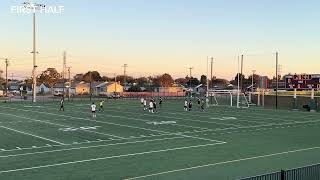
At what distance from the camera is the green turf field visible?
647 inches

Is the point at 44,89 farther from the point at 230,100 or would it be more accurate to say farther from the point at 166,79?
the point at 230,100

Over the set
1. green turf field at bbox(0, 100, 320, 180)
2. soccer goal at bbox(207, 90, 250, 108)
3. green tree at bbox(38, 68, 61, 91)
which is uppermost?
green tree at bbox(38, 68, 61, 91)

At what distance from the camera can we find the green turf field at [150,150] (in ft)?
53.9

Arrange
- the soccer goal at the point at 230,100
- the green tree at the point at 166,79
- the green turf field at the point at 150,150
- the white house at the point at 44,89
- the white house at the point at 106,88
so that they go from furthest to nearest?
the green tree at the point at 166,79 → the white house at the point at 44,89 → the white house at the point at 106,88 → the soccer goal at the point at 230,100 → the green turf field at the point at 150,150

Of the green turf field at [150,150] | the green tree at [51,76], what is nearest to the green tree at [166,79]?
the green tree at [51,76]

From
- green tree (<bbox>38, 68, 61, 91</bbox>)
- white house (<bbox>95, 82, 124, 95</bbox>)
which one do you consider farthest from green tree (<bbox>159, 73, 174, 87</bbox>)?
green tree (<bbox>38, 68, 61, 91</bbox>)

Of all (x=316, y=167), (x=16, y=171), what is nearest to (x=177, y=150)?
(x=16, y=171)

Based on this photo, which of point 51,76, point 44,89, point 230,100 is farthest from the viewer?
point 44,89

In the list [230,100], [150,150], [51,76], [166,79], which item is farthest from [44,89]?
[150,150]

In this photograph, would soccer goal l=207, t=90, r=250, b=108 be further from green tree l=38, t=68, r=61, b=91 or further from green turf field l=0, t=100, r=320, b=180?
green tree l=38, t=68, r=61, b=91

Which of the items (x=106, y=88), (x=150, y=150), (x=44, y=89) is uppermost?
(x=106, y=88)

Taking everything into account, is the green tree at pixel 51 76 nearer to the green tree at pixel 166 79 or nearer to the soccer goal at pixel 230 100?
the green tree at pixel 166 79

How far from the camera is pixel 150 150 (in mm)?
21484

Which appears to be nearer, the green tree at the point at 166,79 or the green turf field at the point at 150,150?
the green turf field at the point at 150,150
